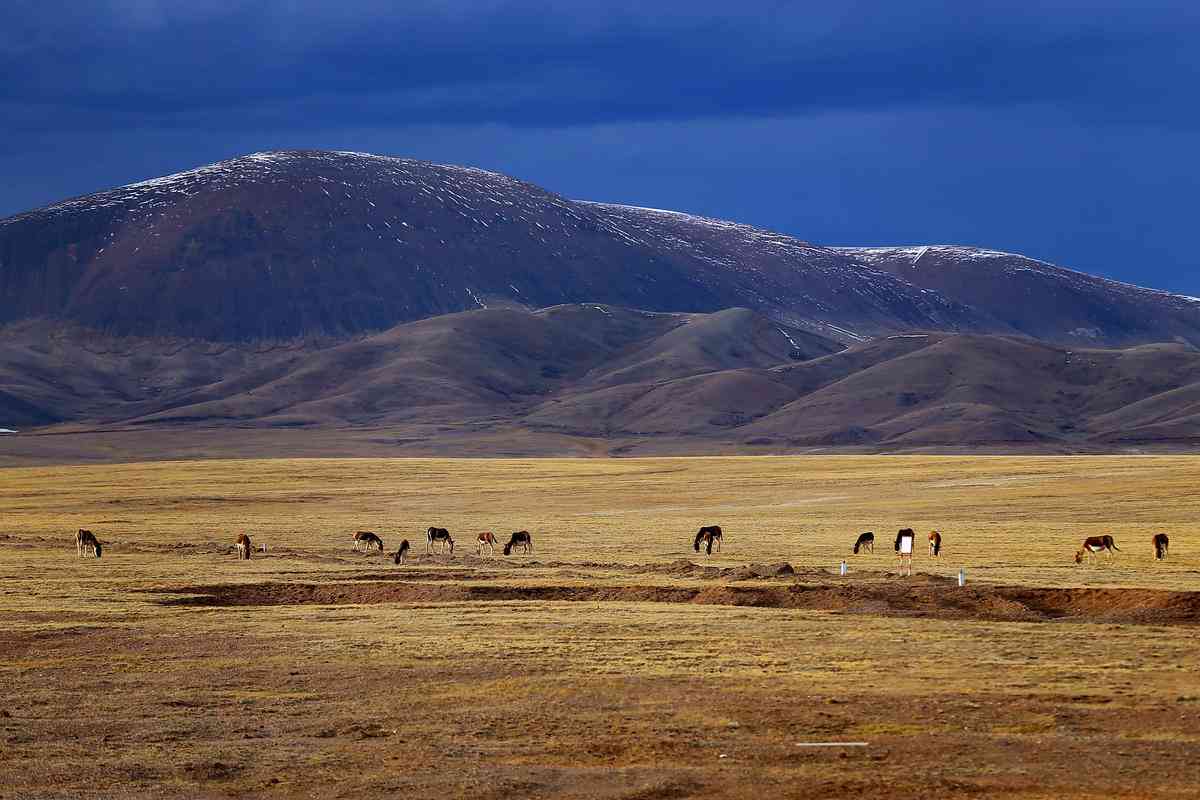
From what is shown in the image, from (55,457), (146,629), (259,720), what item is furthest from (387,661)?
(55,457)

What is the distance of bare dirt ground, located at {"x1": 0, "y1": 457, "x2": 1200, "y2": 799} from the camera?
16.9 meters

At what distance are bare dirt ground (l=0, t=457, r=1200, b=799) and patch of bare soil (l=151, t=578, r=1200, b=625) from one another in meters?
0.11

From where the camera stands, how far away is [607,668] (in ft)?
76.9

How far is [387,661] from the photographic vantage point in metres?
24.7

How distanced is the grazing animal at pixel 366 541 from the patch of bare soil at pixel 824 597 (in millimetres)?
9301

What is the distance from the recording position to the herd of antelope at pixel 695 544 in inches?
1519

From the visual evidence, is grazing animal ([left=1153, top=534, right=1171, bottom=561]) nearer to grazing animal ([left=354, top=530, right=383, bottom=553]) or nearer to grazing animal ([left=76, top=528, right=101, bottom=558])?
grazing animal ([left=354, top=530, right=383, bottom=553])

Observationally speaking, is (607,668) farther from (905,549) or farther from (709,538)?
(709,538)

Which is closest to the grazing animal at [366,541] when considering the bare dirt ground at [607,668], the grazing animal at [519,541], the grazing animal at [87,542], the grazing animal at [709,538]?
the bare dirt ground at [607,668]

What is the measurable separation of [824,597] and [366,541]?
20574 millimetres

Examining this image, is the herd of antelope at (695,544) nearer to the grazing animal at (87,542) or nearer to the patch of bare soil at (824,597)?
the grazing animal at (87,542)

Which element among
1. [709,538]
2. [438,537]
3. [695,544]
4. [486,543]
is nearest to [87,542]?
[438,537]

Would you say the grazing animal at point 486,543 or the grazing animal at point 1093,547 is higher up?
the grazing animal at point 486,543

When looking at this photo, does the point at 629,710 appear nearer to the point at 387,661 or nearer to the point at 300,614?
the point at 387,661
